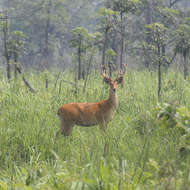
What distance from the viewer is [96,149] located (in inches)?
129

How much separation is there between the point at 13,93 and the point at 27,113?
3.57 feet

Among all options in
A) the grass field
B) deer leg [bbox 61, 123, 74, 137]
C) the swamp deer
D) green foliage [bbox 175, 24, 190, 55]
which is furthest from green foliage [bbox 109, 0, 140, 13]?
deer leg [bbox 61, 123, 74, 137]

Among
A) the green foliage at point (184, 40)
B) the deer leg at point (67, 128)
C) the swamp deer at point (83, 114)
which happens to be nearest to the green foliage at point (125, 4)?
the green foliage at point (184, 40)

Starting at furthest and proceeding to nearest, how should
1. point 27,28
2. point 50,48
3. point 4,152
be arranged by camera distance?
point 27,28
point 50,48
point 4,152

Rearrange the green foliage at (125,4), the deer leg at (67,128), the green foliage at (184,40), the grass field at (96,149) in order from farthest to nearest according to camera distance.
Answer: the green foliage at (184,40) < the green foliage at (125,4) < the deer leg at (67,128) < the grass field at (96,149)

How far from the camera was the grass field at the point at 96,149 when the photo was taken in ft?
8.73

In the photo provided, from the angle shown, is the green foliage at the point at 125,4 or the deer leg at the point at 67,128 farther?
the green foliage at the point at 125,4

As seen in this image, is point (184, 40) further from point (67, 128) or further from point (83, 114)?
point (67, 128)

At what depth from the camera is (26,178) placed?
2.93 m

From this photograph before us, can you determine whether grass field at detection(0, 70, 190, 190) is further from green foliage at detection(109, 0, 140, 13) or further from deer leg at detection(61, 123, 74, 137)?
green foliage at detection(109, 0, 140, 13)

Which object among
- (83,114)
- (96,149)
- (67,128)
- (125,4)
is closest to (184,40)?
(125,4)

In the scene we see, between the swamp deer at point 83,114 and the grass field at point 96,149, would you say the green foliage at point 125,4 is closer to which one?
the grass field at point 96,149

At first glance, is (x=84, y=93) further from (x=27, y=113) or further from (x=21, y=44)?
(x=21, y=44)

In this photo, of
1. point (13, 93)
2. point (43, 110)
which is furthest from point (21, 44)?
point (43, 110)
